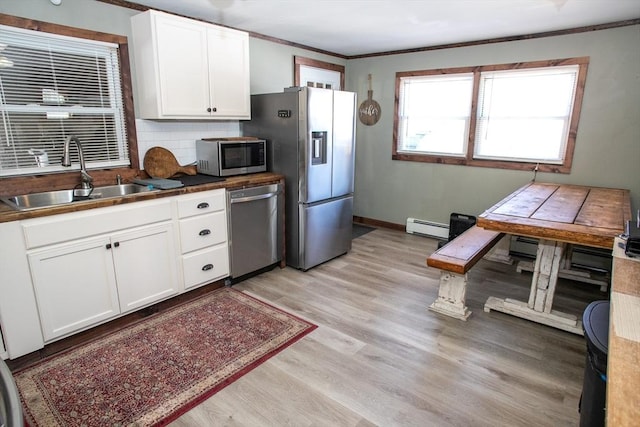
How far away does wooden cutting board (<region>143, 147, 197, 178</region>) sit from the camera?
321 cm

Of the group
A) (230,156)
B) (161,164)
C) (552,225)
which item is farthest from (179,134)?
(552,225)

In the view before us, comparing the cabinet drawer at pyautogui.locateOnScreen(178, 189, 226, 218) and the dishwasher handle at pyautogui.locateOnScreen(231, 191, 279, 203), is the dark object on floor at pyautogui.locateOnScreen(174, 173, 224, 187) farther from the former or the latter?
the dishwasher handle at pyautogui.locateOnScreen(231, 191, 279, 203)

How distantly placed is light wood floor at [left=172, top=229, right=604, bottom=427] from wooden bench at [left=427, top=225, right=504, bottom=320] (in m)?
0.09

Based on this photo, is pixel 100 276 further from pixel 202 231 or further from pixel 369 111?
pixel 369 111

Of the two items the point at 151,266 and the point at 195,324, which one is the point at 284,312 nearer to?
the point at 195,324

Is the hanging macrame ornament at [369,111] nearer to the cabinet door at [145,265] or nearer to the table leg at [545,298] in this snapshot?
the table leg at [545,298]

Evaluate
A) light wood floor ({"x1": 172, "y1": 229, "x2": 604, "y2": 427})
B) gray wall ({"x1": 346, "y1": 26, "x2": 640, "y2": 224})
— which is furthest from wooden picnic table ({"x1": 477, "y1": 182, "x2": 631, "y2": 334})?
gray wall ({"x1": 346, "y1": 26, "x2": 640, "y2": 224})

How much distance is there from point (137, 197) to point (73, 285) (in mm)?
671

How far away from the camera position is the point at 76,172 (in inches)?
111

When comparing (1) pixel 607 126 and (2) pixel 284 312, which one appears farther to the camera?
(1) pixel 607 126

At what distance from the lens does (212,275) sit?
3201 millimetres

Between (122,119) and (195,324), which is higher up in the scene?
(122,119)

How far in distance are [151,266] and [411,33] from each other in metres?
3.34

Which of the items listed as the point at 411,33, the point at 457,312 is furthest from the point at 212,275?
the point at 411,33
